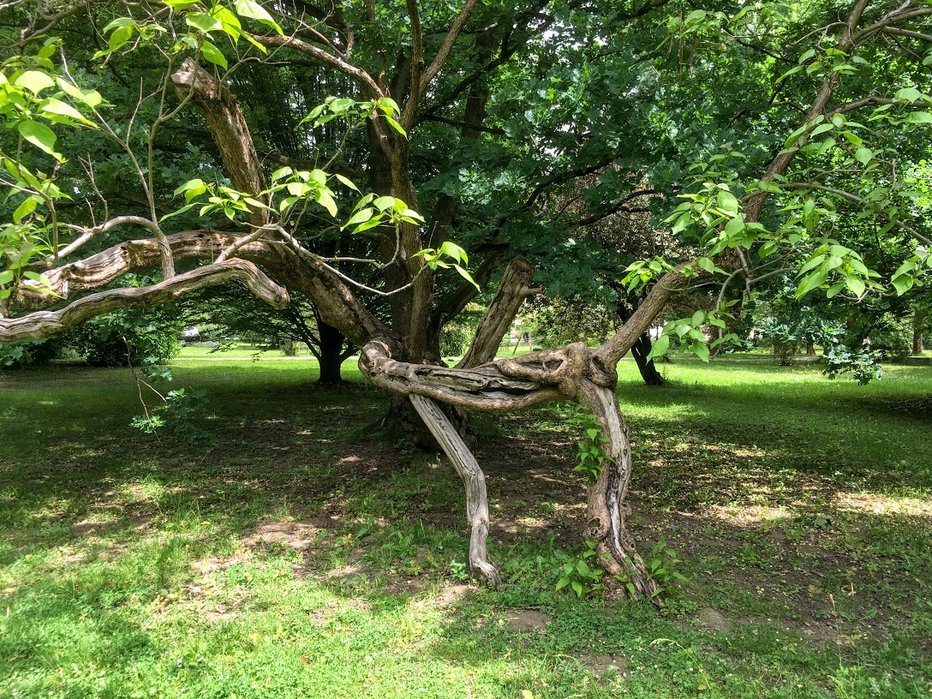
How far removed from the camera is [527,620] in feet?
11.2

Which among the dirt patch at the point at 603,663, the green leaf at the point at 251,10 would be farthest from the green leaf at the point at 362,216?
the dirt patch at the point at 603,663

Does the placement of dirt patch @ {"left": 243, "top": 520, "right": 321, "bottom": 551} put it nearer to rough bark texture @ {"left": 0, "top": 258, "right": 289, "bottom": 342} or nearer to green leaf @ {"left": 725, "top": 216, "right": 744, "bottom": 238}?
rough bark texture @ {"left": 0, "top": 258, "right": 289, "bottom": 342}

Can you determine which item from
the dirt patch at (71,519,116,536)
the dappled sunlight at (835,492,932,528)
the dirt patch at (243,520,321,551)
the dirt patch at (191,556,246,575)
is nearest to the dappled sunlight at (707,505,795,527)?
the dappled sunlight at (835,492,932,528)

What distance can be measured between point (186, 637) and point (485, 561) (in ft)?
5.92

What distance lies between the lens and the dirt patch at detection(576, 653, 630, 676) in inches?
115

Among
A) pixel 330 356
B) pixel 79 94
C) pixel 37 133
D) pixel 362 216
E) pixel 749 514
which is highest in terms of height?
pixel 79 94

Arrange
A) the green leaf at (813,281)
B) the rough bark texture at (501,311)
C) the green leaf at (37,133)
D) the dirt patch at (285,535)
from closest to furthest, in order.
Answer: the green leaf at (37,133), the green leaf at (813,281), the dirt patch at (285,535), the rough bark texture at (501,311)

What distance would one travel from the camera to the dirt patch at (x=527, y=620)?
131 inches

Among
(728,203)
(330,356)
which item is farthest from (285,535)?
(330,356)

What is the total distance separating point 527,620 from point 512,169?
11.0ft

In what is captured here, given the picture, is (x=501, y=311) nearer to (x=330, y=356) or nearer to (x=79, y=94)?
(x=79, y=94)

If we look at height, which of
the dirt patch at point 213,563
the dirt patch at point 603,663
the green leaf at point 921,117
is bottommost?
the dirt patch at point 213,563

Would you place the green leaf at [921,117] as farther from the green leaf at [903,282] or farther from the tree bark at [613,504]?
the tree bark at [613,504]

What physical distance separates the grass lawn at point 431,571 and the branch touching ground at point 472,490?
15 centimetres
